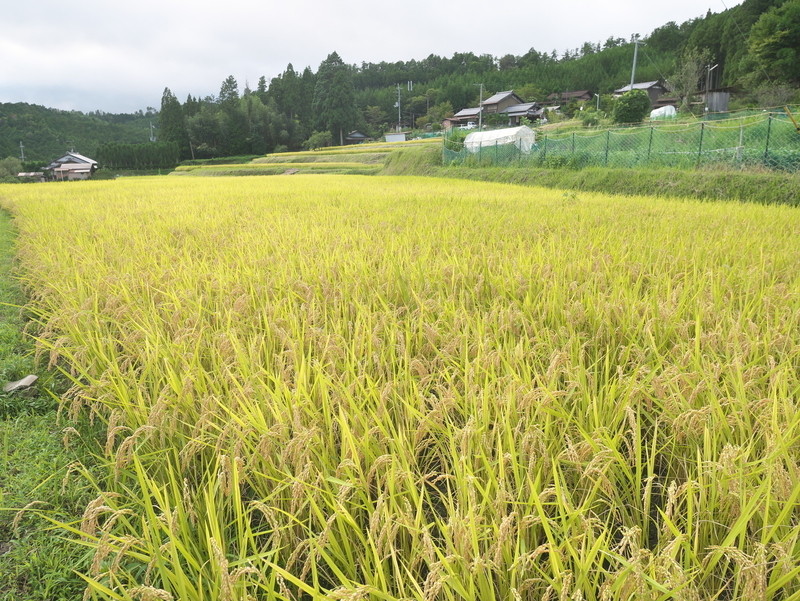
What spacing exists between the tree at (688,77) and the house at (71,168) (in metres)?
52.6

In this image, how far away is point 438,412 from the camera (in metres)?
1.29

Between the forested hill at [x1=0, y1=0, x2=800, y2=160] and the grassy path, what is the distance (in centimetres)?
3146

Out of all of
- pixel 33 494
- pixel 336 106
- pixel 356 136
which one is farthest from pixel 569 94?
pixel 33 494

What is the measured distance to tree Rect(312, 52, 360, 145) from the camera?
5447 cm

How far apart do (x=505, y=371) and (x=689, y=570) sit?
81cm

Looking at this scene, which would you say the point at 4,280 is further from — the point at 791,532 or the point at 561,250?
the point at 791,532

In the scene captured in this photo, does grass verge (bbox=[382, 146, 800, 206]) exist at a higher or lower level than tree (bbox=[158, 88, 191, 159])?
lower

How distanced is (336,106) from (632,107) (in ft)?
126

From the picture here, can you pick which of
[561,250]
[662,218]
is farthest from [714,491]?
[662,218]

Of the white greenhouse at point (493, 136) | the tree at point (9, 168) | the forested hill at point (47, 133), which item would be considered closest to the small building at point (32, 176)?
the tree at point (9, 168)

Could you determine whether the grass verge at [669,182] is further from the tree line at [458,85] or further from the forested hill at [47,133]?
the forested hill at [47,133]

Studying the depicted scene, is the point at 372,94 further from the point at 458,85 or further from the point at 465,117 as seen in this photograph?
the point at 465,117

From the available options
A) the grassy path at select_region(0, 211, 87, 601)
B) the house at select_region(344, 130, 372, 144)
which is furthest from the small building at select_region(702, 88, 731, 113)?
the house at select_region(344, 130, 372, 144)

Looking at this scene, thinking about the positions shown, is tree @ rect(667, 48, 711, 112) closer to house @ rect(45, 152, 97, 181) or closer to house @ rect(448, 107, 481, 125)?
house @ rect(448, 107, 481, 125)
